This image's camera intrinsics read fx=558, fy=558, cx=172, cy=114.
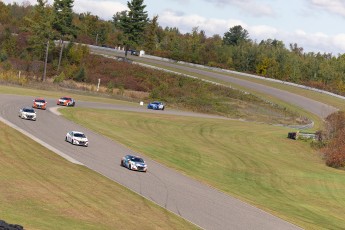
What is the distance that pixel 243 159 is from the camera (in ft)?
189

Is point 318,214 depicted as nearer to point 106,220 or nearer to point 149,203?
point 149,203

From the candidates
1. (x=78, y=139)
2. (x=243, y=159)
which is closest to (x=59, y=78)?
(x=243, y=159)

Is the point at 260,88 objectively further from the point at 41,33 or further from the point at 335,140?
the point at 335,140

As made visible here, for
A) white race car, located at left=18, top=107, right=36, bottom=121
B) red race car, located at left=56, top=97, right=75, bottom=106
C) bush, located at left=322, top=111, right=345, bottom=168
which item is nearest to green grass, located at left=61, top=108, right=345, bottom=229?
bush, located at left=322, top=111, right=345, bottom=168

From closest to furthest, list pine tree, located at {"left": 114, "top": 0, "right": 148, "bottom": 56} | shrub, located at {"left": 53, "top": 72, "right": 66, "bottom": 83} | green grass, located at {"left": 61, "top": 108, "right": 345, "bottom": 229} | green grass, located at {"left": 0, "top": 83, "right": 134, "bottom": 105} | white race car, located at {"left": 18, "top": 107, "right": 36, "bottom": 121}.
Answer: green grass, located at {"left": 61, "top": 108, "right": 345, "bottom": 229}, white race car, located at {"left": 18, "top": 107, "right": 36, "bottom": 121}, green grass, located at {"left": 0, "top": 83, "right": 134, "bottom": 105}, shrub, located at {"left": 53, "top": 72, "right": 66, "bottom": 83}, pine tree, located at {"left": 114, "top": 0, "right": 148, "bottom": 56}

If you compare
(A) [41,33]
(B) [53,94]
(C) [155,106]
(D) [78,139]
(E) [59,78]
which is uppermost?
(A) [41,33]

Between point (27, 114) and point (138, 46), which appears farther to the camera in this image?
point (138, 46)

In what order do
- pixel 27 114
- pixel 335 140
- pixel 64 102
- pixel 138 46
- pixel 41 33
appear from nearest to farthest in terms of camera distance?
pixel 27 114 < pixel 335 140 < pixel 64 102 < pixel 41 33 < pixel 138 46

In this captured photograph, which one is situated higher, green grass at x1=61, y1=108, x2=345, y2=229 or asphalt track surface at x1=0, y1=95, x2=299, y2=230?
asphalt track surface at x1=0, y1=95, x2=299, y2=230

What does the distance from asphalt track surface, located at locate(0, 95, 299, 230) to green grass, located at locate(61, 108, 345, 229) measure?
1.99m

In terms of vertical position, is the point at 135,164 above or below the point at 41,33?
below

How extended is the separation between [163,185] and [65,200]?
36.7 ft

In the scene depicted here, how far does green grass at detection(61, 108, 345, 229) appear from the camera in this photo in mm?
42844

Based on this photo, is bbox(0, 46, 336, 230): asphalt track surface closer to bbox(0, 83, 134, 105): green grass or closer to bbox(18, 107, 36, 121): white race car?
bbox(18, 107, 36, 121): white race car
